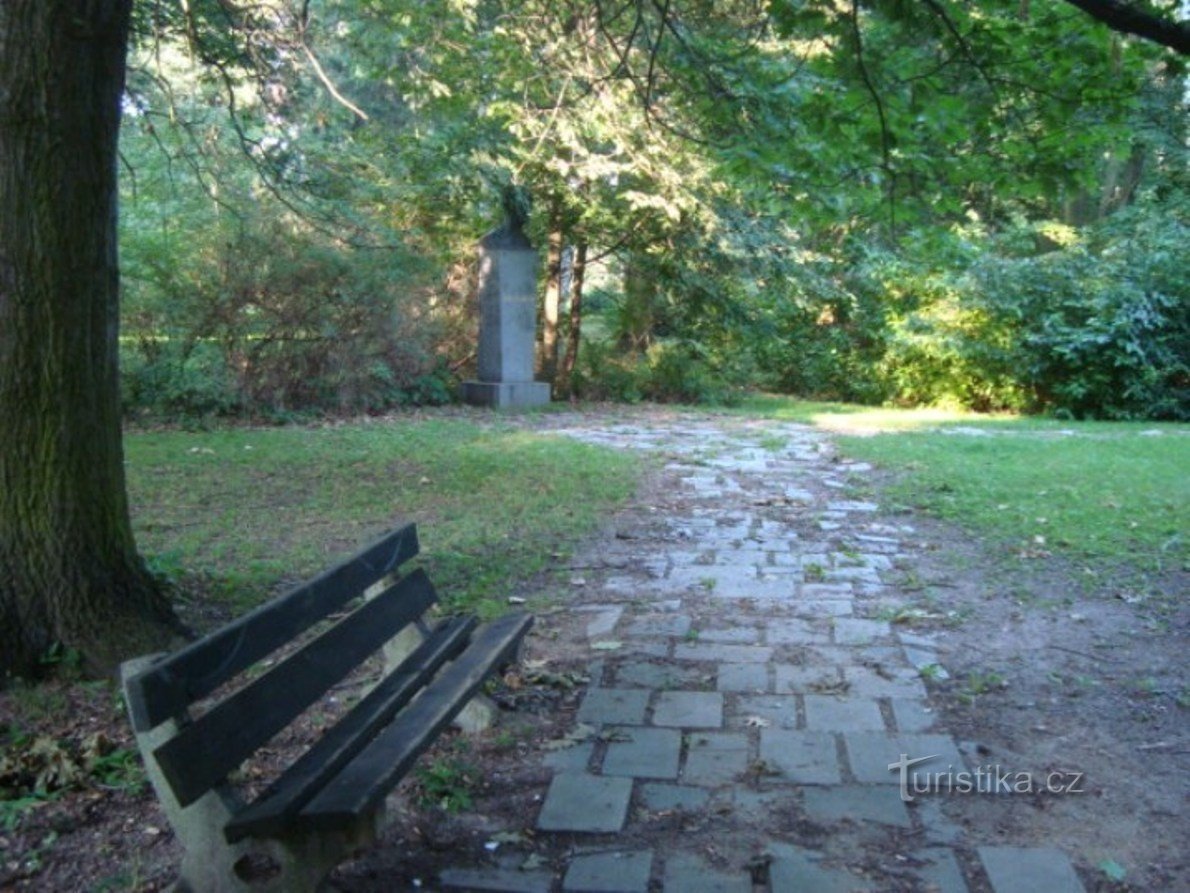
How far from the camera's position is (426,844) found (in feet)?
10.7

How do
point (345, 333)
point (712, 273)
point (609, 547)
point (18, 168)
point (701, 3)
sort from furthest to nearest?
point (712, 273), point (345, 333), point (701, 3), point (609, 547), point (18, 168)

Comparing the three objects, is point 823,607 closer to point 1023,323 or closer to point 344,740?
point 344,740

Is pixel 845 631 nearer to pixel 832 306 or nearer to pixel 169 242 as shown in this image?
pixel 169 242

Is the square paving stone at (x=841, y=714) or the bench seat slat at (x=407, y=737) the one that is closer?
the bench seat slat at (x=407, y=737)

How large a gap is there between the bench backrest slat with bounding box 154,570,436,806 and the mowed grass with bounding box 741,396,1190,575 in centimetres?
497

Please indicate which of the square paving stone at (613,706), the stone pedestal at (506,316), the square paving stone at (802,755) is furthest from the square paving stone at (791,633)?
the stone pedestal at (506,316)

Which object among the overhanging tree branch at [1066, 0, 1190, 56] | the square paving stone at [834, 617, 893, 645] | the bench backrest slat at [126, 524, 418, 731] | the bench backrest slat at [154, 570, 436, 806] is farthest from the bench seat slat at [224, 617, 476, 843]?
the overhanging tree branch at [1066, 0, 1190, 56]

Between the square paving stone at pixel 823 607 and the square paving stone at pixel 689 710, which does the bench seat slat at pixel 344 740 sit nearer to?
the square paving stone at pixel 689 710

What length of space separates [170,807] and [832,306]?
2021 centimetres

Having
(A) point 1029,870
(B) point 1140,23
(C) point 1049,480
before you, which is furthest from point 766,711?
(C) point 1049,480

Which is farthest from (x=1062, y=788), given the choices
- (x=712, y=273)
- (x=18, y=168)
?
(x=712, y=273)

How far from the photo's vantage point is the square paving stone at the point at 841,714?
13.8 ft

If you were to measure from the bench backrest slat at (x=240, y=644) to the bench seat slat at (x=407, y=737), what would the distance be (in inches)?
15.9

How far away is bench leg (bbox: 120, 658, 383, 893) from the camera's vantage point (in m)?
2.67
